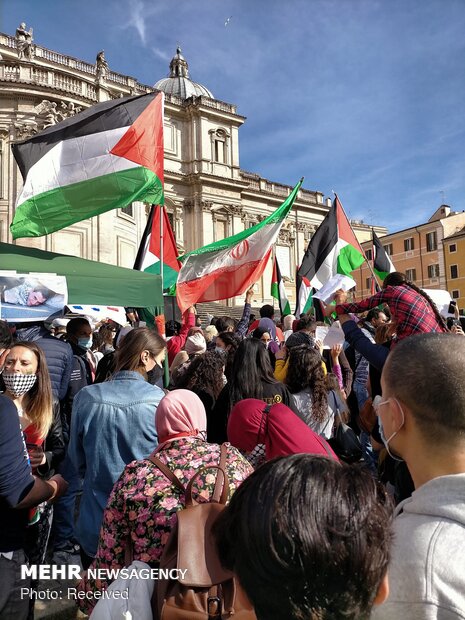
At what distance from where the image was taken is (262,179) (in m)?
42.0

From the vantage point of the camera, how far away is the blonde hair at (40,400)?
3.41 metres

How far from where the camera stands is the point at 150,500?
2.00m

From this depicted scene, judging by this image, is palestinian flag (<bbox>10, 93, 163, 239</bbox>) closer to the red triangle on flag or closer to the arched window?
the red triangle on flag

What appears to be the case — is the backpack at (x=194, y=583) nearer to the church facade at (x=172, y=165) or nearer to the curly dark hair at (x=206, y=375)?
the curly dark hair at (x=206, y=375)

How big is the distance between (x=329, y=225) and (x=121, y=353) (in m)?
7.11

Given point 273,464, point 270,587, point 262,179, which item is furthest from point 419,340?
point 262,179

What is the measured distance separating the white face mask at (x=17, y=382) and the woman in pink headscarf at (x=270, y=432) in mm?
1489

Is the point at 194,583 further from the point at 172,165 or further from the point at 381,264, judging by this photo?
the point at 172,165

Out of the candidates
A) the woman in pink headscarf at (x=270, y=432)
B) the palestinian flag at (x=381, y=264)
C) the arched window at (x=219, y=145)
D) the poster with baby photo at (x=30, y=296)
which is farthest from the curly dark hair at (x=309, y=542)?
the arched window at (x=219, y=145)

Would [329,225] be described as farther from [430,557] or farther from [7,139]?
[7,139]

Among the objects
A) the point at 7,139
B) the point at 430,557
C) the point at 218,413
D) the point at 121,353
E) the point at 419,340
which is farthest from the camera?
the point at 7,139

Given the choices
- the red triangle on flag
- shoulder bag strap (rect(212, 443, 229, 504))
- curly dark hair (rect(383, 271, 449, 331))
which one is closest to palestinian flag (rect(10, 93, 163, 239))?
the red triangle on flag

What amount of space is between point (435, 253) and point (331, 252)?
142ft

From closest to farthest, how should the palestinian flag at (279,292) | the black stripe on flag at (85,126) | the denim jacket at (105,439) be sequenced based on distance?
the denim jacket at (105,439) → the black stripe on flag at (85,126) → the palestinian flag at (279,292)
